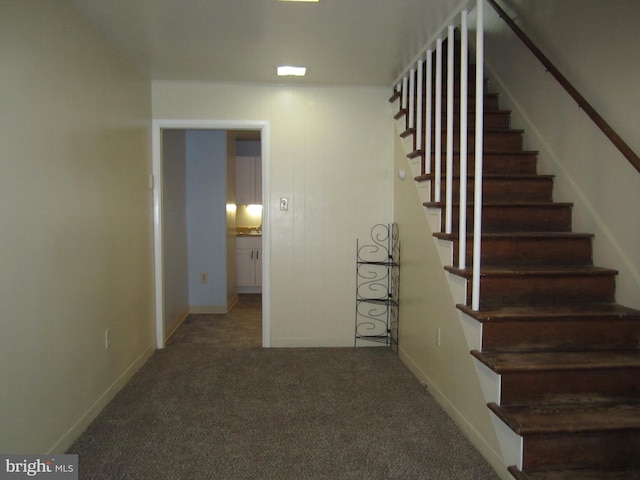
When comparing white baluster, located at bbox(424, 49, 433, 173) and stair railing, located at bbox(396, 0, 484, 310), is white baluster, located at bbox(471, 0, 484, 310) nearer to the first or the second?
stair railing, located at bbox(396, 0, 484, 310)

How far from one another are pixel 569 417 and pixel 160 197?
3390 millimetres

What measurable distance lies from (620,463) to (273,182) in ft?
10.1

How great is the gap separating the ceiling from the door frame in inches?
15.6

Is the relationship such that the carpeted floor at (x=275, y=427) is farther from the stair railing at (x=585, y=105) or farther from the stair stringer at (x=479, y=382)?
the stair railing at (x=585, y=105)

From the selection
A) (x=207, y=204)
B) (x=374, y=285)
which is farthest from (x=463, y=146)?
(x=207, y=204)

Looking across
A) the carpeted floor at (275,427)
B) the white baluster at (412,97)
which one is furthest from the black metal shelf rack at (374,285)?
the white baluster at (412,97)

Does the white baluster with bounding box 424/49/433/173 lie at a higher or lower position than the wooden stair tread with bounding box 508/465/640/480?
higher

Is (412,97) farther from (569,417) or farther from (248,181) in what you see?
(248,181)

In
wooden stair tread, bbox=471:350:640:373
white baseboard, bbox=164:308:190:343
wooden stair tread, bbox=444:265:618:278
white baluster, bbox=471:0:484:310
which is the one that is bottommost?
white baseboard, bbox=164:308:190:343

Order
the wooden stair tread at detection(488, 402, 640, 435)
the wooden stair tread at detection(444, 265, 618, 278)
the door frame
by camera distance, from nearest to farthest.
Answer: the wooden stair tread at detection(488, 402, 640, 435)
the wooden stair tread at detection(444, 265, 618, 278)
the door frame

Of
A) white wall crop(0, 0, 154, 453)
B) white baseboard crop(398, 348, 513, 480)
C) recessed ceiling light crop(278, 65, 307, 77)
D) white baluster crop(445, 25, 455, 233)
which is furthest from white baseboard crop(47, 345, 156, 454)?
recessed ceiling light crop(278, 65, 307, 77)

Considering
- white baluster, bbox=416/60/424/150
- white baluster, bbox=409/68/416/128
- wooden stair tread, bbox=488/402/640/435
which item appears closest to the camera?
wooden stair tread, bbox=488/402/640/435

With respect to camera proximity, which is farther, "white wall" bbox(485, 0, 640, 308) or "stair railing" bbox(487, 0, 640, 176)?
"white wall" bbox(485, 0, 640, 308)

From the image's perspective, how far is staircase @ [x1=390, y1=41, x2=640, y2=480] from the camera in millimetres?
1867
